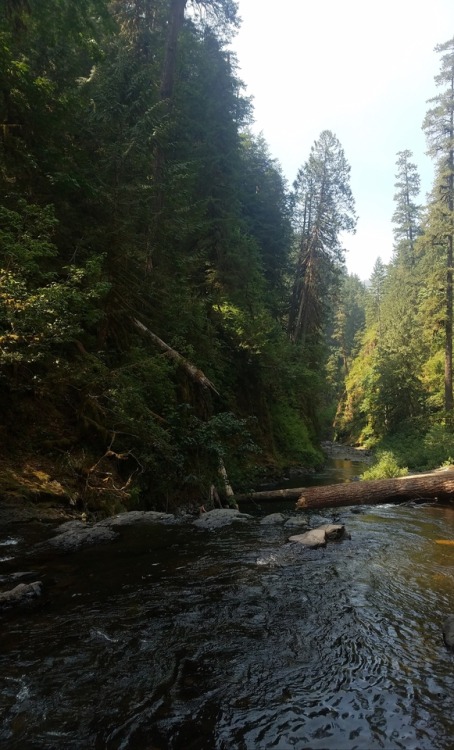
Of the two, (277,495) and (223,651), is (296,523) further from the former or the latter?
(223,651)

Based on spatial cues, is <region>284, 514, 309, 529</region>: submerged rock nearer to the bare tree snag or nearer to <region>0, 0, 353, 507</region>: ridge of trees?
<region>0, 0, 353, 507</region>: ridge of trees

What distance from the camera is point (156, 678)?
3.26m

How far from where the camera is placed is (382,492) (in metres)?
11.6

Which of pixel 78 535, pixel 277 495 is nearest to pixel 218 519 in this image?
pixel 78 535

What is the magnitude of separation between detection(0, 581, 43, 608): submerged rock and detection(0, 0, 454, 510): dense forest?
2.46m

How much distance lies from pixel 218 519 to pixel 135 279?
22.4 feet

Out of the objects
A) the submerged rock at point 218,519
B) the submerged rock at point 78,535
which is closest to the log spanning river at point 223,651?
the submerged rock at point 78,535

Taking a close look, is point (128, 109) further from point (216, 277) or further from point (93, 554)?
point (93, 554)

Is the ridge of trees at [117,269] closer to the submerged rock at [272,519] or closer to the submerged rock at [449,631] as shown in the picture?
the submerged rock at [272,519]

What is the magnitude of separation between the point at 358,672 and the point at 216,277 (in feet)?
55.0

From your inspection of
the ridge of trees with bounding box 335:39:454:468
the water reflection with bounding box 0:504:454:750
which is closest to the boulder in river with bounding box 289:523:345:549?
the water reflection with bounding box 0:504:454:750

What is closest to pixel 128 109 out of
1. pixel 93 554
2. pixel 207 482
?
pixel 207 482

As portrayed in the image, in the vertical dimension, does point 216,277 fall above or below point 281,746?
above

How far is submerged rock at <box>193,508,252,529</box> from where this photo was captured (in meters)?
8.20
